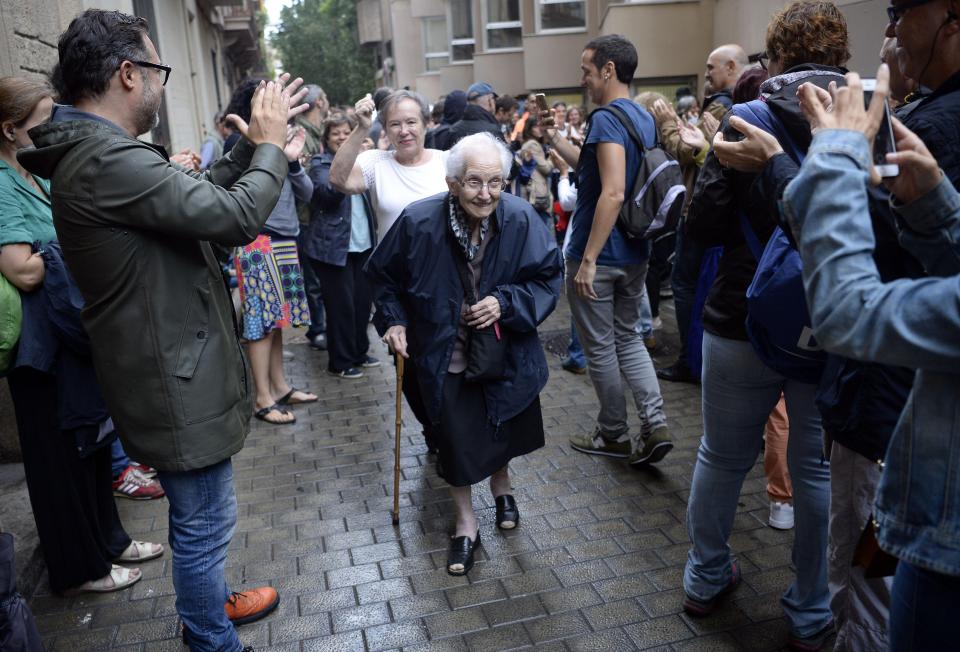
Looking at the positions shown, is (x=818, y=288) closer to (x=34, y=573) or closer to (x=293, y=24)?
(x=34, y=573)

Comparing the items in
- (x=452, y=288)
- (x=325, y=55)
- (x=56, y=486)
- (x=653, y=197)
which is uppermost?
(x=325, y=55)

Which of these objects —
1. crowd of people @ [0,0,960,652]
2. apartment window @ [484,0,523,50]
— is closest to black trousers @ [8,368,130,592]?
crowd of people @ [0,0,960,652]

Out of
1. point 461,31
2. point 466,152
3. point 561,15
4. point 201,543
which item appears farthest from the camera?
point 461,31

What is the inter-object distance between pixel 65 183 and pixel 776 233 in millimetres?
2120

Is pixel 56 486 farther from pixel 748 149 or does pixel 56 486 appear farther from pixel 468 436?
pixel 748 149

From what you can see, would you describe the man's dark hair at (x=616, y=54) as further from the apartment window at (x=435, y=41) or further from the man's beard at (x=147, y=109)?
the apartment window at (x=435, y=41)

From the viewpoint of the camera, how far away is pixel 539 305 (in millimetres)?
3578

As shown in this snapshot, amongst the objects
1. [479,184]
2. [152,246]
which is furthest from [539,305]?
[152,246]

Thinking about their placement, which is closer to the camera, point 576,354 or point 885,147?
point 885,147

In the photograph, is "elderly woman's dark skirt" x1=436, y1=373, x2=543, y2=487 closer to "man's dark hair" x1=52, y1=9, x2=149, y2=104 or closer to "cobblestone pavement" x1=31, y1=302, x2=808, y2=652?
"cobblestone pavement" x1=31, y1=302, x2=808, y2=652

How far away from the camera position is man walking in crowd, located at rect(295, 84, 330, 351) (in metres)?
6.67

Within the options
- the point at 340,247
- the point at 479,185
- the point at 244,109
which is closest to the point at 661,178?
the point at 479,185

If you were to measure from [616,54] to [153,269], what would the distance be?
114 inches

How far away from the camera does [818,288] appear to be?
144 cm
